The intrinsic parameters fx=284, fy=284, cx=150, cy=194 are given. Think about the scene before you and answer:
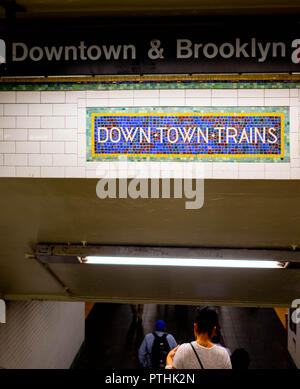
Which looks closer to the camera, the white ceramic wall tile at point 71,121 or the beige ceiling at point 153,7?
the beige ceiling at point 153,7

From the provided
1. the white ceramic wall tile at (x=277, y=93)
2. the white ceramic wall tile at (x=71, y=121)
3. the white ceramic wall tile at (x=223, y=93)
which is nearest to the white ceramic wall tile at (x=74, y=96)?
the white ceramic wall tile at (x=71, y=121)

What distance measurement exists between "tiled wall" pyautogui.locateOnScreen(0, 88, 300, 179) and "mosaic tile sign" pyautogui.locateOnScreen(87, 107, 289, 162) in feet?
0.17

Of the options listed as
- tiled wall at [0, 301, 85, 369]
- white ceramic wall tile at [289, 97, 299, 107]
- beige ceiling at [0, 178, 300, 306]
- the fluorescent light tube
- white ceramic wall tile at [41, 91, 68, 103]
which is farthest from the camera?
tiled wall at [0, 301, 85, 369]

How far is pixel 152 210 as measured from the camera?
2639mm

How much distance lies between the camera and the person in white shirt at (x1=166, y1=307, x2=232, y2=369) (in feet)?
7.48

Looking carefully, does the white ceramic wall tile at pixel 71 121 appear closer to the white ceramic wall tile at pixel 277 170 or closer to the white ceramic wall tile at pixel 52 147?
the white ceramic wall tile at pixel 52 147

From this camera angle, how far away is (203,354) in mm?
2281

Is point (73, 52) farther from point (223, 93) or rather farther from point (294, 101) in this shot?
point (294, 101)

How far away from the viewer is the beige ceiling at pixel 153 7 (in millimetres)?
1921

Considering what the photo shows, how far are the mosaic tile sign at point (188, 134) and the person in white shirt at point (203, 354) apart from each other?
134 cm

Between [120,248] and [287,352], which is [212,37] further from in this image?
[287,352]

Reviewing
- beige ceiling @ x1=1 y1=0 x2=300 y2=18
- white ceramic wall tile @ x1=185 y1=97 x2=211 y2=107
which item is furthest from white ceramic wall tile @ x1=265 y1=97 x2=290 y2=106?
beige ceiling @ x1=1 y1=0 x2=300 y2=18

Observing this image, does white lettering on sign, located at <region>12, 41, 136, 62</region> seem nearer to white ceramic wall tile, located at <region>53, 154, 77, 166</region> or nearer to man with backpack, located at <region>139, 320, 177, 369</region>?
white ceramic wall tile, located at <region>53, 154, 77, 166</region>
